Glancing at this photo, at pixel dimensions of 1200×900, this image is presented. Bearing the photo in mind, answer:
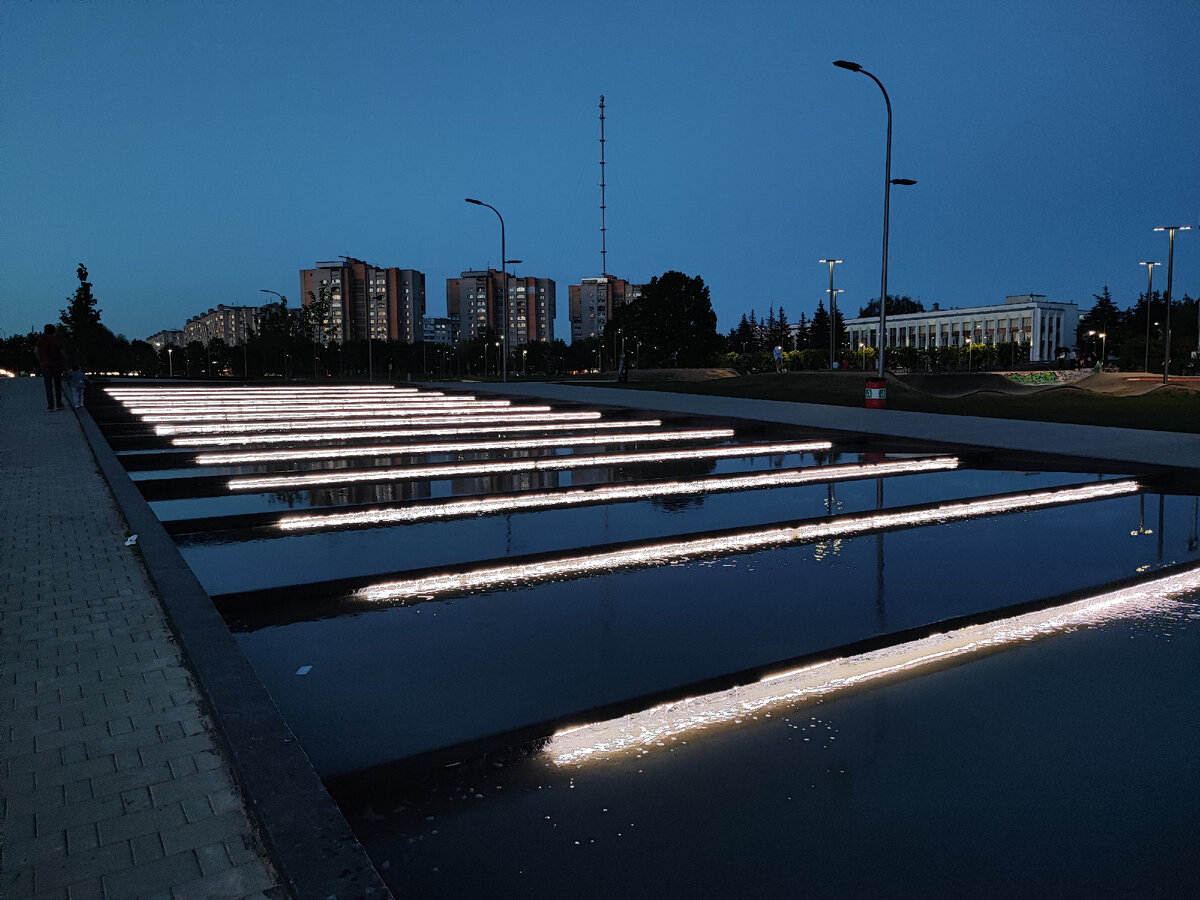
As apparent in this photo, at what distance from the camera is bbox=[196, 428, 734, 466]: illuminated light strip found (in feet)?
40.5

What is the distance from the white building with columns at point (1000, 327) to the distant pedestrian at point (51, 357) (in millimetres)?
150079

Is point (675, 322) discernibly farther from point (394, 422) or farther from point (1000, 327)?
point (1000, 327)

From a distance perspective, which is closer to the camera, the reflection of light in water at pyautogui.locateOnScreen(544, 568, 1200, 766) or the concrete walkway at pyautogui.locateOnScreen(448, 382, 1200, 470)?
the reflection of light in water at pyautogui.locateOnScreen(544, 568, 1200, 766)

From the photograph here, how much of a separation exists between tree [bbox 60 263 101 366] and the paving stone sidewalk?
68.7 metres

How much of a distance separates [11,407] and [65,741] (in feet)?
77.0

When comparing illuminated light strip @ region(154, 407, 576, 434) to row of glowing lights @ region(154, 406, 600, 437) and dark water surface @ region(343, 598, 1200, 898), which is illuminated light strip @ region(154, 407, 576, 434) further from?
dark water surface @ region(343, 598, 1200, 898)

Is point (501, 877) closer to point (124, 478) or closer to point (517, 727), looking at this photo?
point (517, 727)

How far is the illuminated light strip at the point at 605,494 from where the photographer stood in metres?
7.93

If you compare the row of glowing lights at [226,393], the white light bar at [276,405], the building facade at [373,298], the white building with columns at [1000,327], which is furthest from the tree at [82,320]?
the white building with columns at [1000,327]

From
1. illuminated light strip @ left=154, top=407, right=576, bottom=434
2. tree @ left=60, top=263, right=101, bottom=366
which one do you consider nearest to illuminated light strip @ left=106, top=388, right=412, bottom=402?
illuminated light strip @ left=154, top=407, right=576, bottom=434

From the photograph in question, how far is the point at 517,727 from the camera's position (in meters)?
3.38

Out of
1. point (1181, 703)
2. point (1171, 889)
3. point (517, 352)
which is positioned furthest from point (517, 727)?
point (517, 352)

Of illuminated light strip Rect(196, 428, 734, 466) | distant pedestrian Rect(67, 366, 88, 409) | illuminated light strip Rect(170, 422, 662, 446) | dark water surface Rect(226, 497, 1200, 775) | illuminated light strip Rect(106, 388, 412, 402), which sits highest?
distant pedestrian Rect(67, 366, 88, 409)

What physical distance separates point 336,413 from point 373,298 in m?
135
